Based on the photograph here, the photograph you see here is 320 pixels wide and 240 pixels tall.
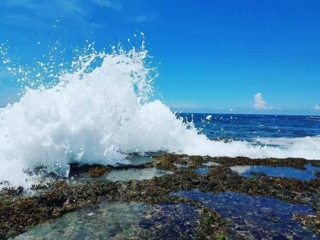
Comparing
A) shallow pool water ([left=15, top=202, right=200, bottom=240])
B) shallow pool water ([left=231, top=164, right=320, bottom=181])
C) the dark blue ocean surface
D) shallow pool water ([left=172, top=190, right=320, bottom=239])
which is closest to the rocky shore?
shallow pool water ([left=172, top=190, right=320, bottom=239])

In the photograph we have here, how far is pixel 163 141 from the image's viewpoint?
22750mm

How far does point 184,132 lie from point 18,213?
17.6 metres

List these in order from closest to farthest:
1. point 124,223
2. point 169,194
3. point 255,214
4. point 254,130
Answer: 1. point 124,223
2. point 255,214
3. point 169,194
4. point 254,130

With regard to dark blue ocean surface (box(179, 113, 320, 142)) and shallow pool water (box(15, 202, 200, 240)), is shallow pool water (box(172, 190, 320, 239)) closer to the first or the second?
shallow pool water (box(15, 202, 200, 240))

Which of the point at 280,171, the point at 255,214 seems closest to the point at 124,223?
the point at 255,214

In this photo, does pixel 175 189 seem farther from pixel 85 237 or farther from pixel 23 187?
pixel 23 187

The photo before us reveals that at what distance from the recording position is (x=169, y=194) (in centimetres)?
1092

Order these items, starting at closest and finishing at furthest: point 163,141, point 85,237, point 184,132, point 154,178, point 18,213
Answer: point 85,237, point 18,213, point 154,178, point 163,141, point 184,132

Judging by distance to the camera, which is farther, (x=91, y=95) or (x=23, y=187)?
(x=91, y=95)

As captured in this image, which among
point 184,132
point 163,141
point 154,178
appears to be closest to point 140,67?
point 163,141

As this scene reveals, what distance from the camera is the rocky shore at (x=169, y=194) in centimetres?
822

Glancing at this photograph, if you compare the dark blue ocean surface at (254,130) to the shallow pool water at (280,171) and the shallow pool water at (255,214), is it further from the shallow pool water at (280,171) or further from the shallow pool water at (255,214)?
the shallow pool water at (255,214)

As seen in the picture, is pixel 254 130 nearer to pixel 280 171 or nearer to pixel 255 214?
pixel 280 171

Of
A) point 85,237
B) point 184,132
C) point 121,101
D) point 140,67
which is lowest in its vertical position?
point 85,237
